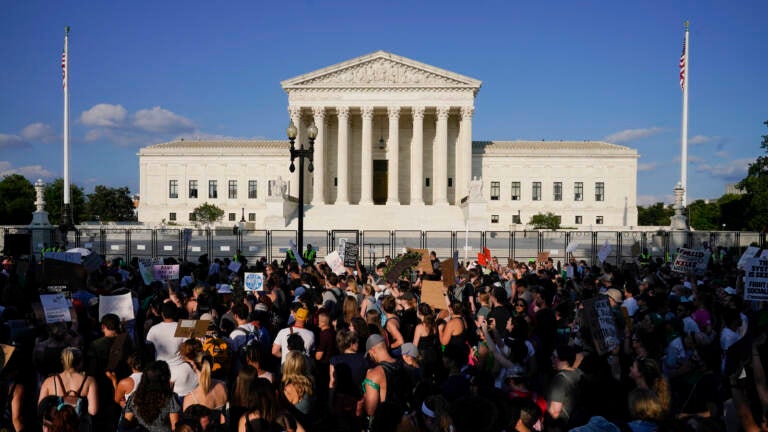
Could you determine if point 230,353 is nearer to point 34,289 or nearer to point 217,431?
point 217,431

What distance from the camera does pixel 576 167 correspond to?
68.2 m

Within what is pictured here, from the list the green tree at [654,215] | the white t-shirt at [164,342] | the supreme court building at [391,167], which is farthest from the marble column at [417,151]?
the green tree at [654,215]

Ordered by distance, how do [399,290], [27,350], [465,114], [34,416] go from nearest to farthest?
1. [34,416]
2. [27,350]
3. [399,290]
4. [465,114]

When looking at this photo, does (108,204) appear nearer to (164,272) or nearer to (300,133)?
(300,133)

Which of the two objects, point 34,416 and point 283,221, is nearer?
point 34,416

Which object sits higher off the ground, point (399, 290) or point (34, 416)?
point (399, 290)

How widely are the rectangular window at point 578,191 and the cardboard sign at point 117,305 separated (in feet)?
217

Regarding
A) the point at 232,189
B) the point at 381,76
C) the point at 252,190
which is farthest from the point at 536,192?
the point at 232,189

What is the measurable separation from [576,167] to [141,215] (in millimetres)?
51625

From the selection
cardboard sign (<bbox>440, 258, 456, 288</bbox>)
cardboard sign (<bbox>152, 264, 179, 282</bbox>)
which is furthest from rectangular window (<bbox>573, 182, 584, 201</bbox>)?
cardboard sign (<bbox>152, 264, 179, 282</bbox>)

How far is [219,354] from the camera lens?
617cm

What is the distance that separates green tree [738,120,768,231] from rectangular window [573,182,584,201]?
16.1 metres

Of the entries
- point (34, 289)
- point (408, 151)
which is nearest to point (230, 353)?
point (34, 289)

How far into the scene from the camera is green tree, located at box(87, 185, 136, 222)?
7656 centimetres
